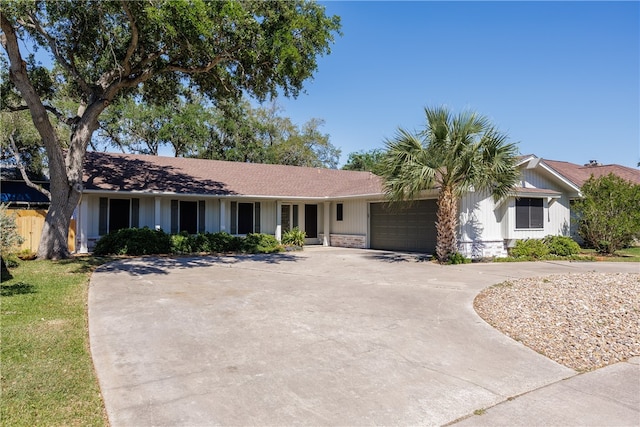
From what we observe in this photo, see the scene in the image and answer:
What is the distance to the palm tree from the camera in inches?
532

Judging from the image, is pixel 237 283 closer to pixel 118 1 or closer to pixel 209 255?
pixel 209 255

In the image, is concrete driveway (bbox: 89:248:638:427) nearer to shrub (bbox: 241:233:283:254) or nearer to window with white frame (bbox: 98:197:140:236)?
shrub (bbox: 241:233:283:254)

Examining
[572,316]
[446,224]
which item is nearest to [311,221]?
[446,224]

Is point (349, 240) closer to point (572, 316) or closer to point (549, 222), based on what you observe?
point (549, 222)

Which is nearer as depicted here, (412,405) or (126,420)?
(126,420)

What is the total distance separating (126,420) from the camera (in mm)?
3479

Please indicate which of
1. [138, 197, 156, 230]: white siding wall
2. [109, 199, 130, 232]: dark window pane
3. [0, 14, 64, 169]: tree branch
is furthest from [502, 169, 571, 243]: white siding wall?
[0, 14, 64, 169]: tree branch

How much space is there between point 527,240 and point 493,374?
13.6m

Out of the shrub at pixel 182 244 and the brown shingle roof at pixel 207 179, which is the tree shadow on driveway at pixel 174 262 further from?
the brown shingle roof at pixel 207 179

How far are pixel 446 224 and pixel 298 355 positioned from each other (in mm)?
10378

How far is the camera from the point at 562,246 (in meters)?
16.5

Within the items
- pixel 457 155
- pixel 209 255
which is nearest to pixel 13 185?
pixel 209 255

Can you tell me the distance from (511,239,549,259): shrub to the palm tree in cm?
319

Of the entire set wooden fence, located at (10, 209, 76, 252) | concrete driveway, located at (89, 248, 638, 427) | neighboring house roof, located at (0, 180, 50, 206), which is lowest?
concrete driveway, located at (89, 248, 638, 427)
